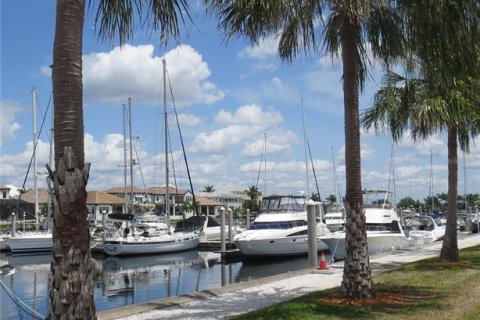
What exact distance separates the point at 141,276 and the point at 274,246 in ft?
28.0

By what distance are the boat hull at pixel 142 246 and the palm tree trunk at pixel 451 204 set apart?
26177 millimetres

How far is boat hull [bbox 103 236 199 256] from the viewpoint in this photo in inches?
1564

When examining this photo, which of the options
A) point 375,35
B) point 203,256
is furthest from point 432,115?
point 203,256

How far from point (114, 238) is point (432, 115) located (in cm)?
3038

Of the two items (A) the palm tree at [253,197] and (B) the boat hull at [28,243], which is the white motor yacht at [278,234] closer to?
(B) the boat hull at [28,243]

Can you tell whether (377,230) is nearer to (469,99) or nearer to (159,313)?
(469,99)

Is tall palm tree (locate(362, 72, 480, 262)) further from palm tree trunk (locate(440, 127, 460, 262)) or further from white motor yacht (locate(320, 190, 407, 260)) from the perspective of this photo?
white motor yacht (locate(320, 190, 407, 260))

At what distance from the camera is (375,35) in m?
12.3

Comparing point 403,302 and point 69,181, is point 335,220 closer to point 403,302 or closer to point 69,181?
point 403,302

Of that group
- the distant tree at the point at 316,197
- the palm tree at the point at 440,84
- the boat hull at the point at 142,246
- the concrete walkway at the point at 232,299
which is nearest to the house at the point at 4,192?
the distant tree at the point at 316,197

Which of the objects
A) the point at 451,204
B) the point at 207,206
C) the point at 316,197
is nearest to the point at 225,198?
the point at 207,206

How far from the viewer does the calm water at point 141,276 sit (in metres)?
21.6

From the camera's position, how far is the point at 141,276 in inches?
1180

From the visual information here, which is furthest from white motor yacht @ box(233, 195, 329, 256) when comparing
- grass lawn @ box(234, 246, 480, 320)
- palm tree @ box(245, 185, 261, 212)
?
palm tree @ box(245, 185, 261, 212)
